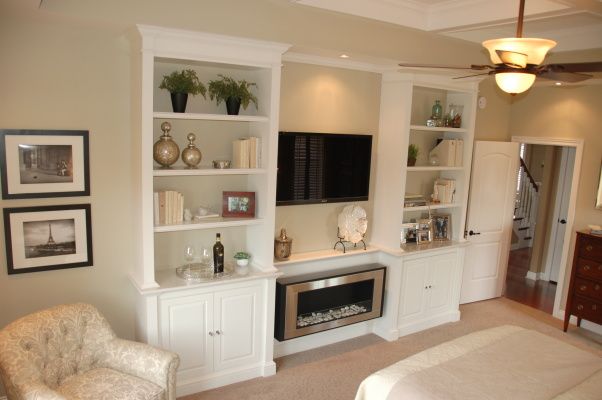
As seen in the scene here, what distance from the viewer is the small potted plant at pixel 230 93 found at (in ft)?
11.3

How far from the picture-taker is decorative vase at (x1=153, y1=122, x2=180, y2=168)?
10.8ft

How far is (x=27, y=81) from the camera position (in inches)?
118

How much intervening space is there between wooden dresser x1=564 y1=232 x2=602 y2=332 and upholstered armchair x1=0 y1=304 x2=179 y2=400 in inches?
157

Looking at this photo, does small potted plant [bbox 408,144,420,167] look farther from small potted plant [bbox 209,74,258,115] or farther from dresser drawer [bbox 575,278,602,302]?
dresser drawer [bbox 575,278,602,302]

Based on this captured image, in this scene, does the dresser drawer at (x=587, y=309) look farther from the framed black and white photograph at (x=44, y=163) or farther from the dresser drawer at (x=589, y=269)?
the framed black and white photograph at (x=44, y=163)

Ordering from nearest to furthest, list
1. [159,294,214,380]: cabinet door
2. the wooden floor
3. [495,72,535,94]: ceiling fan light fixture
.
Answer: [495,72,535,94]: ceiling fan light fixture → [159,294,214,380]: cabinet door → the wooden floor

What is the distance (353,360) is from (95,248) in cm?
234

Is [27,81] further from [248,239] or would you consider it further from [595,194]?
[595,194]

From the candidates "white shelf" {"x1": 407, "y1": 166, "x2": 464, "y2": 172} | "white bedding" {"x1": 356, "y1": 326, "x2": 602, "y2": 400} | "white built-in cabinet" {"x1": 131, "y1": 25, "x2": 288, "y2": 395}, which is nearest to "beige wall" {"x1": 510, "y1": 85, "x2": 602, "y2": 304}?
"white shelf" {"x1": 407, "y1": 166, "x2": 464, "y2": 172}

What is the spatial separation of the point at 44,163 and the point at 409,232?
3.35 m

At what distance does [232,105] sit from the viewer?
11.4ft

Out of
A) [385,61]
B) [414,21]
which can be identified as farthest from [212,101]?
[414,21]

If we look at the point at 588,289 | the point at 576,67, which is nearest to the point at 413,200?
the point at 588,289

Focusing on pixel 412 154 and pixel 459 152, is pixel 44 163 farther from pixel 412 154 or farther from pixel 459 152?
pixel 459 152
